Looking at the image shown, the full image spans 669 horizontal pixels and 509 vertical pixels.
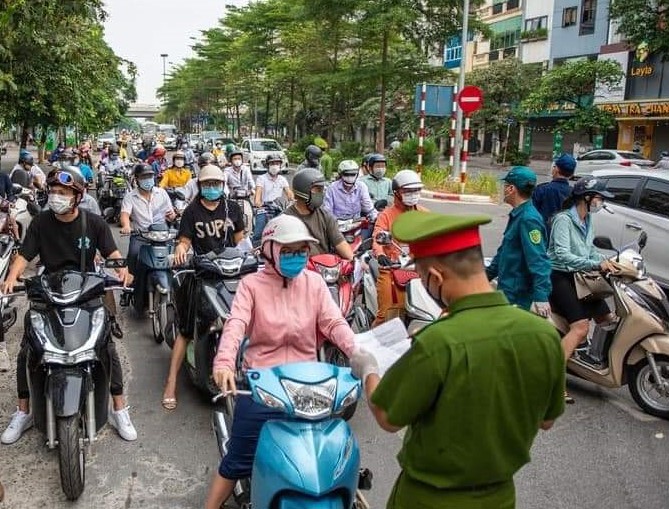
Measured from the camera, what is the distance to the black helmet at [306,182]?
531 centimetres

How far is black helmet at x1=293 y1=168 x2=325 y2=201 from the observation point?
209 inches

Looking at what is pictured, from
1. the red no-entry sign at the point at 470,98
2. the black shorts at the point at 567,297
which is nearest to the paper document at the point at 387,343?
the black shorts at the point at 567,297

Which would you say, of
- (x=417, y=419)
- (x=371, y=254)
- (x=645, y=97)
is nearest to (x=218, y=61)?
(x=645, y=97)

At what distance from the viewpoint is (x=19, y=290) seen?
4129 mm

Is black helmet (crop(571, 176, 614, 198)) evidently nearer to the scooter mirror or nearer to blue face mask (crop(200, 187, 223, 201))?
the scooter mirror

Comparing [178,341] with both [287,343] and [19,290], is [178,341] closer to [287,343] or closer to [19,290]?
[19,290]

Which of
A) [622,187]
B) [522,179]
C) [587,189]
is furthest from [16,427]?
[622,187]

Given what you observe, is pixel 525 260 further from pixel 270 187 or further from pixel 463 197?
pixel 463 197

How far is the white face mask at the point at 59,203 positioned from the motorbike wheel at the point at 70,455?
142 centimetres

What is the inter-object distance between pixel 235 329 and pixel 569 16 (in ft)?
133

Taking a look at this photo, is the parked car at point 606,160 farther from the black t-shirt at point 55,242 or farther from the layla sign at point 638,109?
the black t-shirt at point 55,242

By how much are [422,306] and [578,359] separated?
1.32 meters

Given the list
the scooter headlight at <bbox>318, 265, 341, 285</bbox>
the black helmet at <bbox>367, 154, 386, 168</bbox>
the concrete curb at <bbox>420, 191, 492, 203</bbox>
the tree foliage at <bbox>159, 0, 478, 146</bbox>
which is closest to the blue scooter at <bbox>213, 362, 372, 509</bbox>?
the scooter headlight at <bbox>318, 265, 341, 285</bbox>

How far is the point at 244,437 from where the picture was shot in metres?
2.87
